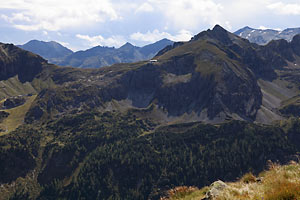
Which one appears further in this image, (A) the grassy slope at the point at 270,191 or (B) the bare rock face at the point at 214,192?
(B) the bare rock face at the point at 214,192

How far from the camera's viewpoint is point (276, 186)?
12320 mm

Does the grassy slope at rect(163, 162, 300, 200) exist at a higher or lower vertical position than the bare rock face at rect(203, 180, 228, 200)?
higher

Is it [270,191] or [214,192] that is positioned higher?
[270,191]

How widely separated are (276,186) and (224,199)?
9.34 feet

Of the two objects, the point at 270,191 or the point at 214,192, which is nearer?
the point at 270,191

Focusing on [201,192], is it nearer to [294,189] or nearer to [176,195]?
[176,195]

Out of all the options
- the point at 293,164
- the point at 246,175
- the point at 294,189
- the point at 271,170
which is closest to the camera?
the point at 294,189

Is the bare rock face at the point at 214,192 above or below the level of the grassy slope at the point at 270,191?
below

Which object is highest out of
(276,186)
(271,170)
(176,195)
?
(276,186)

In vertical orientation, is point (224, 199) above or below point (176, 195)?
above

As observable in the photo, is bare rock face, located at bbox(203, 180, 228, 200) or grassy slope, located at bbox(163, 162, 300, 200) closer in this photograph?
grassy slope, located at bbox(163, 162, 300, 200)

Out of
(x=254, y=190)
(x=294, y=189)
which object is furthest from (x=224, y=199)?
(x=294, y=189)

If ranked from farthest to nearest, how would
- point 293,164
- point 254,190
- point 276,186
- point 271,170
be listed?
1. point 293,164
2. point 271,170
3. point 254,190
4. point 276,186

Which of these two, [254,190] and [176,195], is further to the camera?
[176,195]
